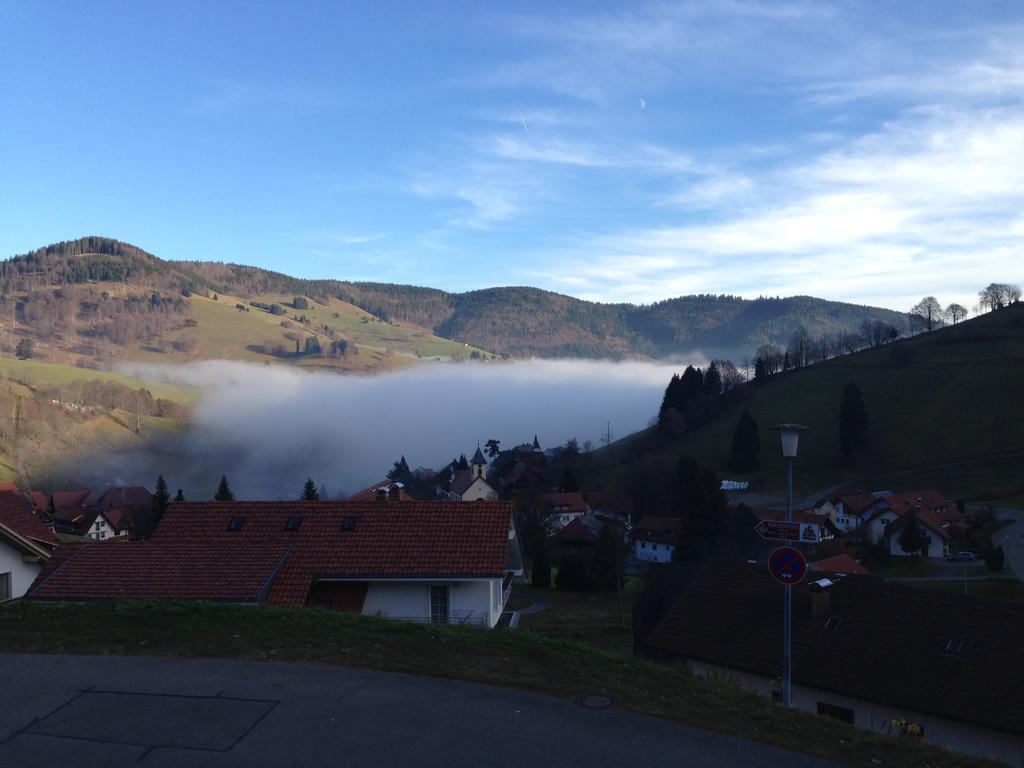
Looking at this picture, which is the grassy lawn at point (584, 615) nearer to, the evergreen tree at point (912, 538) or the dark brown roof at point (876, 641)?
the dark brown roof at point (876, 641)

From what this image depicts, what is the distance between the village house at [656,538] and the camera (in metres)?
66.4

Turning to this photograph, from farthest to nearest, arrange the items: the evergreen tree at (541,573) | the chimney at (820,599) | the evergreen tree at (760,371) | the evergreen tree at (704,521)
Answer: the evergreen tree at (760,371) < the evergreen tree at (704,521) < the evergreen tree at (541,573) < the chimney at (820,599)

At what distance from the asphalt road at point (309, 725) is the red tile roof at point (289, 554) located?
6065 millimetres

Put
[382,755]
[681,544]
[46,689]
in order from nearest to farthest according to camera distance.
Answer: [382,755], [46,689], [681,544]

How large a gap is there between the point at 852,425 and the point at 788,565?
306ft

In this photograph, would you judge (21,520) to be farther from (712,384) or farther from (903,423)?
(712,384)

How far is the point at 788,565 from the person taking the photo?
10.4 m

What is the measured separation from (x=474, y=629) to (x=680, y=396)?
114 metres

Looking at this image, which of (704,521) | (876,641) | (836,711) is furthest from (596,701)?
(704,521)

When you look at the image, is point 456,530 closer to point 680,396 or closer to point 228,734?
point 228,734

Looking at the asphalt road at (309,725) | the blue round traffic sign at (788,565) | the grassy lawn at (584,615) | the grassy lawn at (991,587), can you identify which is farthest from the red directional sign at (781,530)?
the grassy lawn at (991,587)

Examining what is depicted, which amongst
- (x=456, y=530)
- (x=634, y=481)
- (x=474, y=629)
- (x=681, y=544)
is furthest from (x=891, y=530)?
(x=474, y=629)

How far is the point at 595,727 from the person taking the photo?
26.0 feet

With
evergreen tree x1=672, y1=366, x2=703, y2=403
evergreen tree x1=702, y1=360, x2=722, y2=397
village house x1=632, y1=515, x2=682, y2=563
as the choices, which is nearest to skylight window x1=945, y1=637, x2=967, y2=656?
village house x1=632, y1=515, x2=682, y2=563
